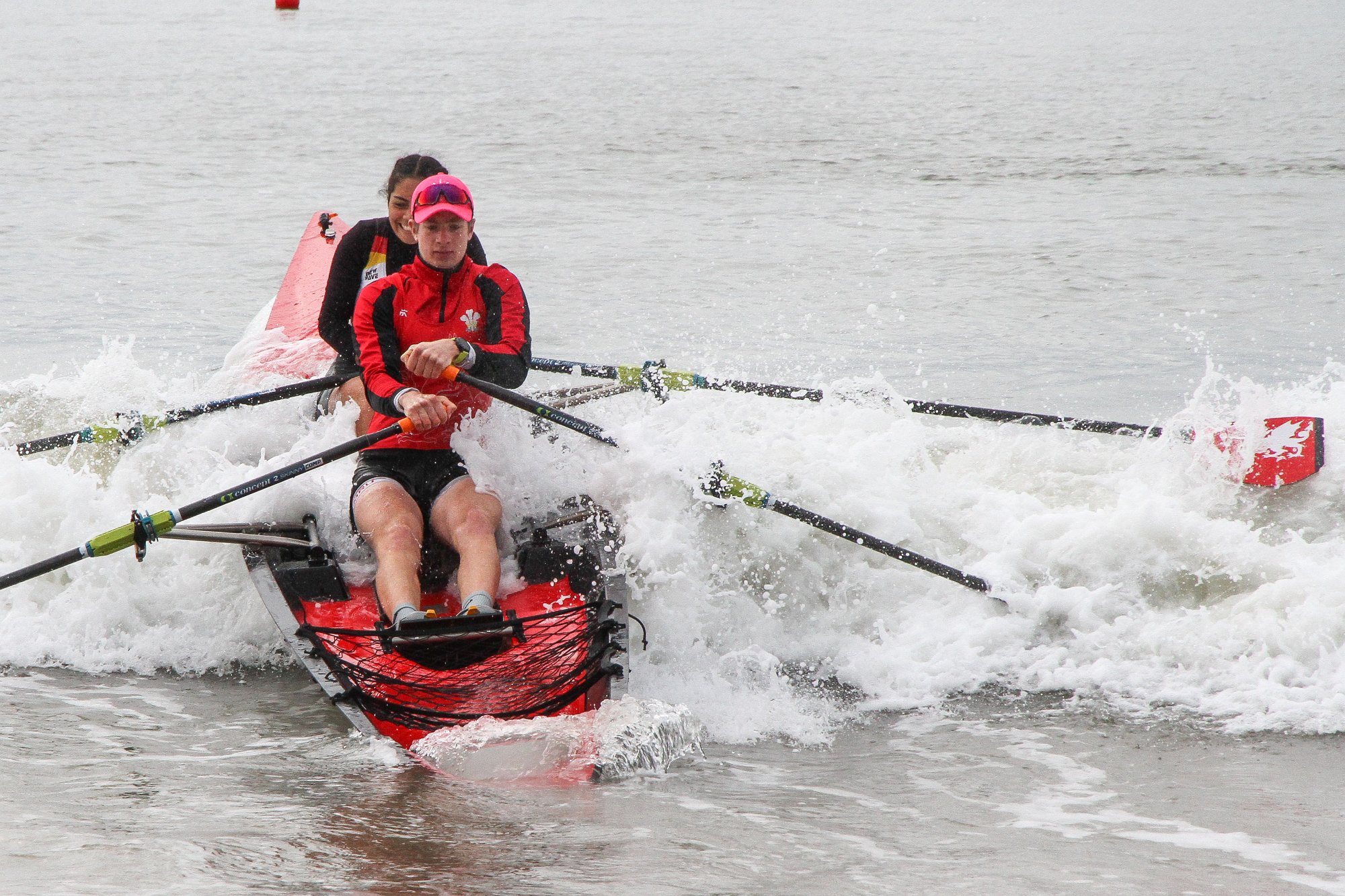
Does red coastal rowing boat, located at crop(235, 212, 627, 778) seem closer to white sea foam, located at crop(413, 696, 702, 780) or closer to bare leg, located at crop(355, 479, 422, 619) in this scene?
white sea foam, located at crop(413, 696, 702, 780)

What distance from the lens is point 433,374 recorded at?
417 centimetres

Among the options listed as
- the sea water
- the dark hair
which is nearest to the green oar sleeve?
the sea water

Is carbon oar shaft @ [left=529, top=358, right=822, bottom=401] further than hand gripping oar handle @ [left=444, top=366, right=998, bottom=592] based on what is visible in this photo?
Yes

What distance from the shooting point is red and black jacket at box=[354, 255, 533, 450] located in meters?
4.34

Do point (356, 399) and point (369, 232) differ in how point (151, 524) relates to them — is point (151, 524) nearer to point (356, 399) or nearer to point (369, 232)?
point (356, 399)

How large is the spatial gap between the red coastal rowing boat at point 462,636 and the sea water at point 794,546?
14 cm

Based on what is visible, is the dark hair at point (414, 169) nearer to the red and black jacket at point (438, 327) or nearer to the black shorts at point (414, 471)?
the red and black jacket at point (438, 327)

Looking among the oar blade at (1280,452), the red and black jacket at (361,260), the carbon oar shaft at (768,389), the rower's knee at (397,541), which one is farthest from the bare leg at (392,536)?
the oar blade at (1280,452)

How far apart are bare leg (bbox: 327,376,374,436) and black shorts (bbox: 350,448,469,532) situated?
32cm

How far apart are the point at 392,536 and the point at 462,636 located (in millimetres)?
491

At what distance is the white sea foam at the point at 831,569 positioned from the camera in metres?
4.33

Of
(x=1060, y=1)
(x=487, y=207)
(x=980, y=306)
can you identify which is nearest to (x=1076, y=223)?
(x=980, y=306)

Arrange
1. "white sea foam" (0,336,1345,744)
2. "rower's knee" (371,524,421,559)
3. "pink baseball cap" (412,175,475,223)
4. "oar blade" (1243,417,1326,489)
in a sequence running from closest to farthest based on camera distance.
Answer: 1. "rower's knee" (371,524,421,559)
2. "pink baseball cap" (412,175,475,223)
3. "white sea foam" (0,336,1345,744)
4. "oar blade" (1243,417,1326,489)

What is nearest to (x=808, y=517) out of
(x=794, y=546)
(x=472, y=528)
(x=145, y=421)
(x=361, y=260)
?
(x=794, y=546)
